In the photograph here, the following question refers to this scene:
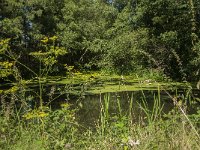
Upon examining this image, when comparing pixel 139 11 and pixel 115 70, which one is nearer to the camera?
pixel 139 11

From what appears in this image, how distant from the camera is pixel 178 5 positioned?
723 inches

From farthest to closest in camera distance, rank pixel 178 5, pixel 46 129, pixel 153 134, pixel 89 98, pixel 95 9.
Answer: pixel 95 9 → pixel 178 5 → pixel 89 98 → pixel 46 129 → pixel 153 134

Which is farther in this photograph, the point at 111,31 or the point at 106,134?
the point at 111,31

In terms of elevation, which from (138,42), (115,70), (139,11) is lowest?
(115,70)

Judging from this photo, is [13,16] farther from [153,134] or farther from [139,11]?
[153,134]

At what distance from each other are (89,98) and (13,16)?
13329mm

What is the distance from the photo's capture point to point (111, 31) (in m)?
24.2

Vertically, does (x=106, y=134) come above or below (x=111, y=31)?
below

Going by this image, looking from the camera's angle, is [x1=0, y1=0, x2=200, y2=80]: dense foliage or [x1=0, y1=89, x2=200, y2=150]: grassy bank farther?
[x1=0, y1=0, x2=200, y2=80]: dense foliage

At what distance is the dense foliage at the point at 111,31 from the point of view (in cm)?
1828

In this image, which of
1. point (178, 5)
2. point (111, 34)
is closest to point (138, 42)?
point (178, 5)

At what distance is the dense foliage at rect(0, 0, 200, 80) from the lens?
18.3 metres

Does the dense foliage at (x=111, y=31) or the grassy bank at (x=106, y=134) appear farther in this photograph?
the dense foliage at (x=111, y=31)

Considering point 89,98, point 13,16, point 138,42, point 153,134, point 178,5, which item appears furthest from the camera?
point 13,16
